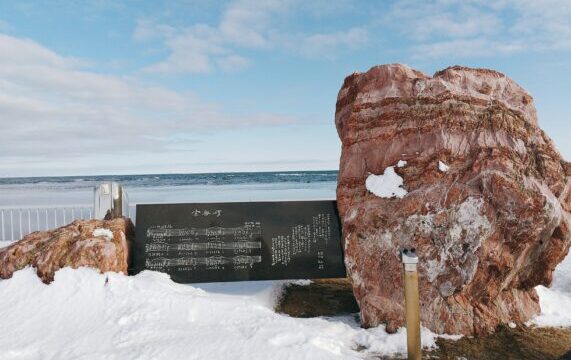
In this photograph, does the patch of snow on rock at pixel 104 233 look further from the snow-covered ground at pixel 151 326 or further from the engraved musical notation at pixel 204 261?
the engraved musical notation at pixel 204 261

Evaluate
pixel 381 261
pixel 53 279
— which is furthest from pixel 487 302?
pixel 53 279

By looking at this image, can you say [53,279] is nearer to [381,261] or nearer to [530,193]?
[381,261]

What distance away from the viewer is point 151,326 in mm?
4164

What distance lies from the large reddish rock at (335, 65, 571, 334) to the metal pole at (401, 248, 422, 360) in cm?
81

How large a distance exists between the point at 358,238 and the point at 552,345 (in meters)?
2.32

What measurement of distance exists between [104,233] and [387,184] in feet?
12.1

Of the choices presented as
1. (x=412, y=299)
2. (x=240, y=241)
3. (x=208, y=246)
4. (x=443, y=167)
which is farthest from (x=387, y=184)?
(x=208, y=246)

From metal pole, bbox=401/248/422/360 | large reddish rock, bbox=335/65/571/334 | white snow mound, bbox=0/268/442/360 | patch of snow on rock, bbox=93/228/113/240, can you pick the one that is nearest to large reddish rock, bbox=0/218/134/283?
patch of snow on rock, bbox=93/228/113/240

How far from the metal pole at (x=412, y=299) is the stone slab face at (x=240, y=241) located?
201 centimetres

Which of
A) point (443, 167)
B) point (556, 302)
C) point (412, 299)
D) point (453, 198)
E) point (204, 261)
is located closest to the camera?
point (412, 299)

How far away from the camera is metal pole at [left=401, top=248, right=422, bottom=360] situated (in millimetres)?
3629

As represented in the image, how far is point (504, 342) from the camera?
4.33 metres

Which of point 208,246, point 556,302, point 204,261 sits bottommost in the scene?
point 556,302

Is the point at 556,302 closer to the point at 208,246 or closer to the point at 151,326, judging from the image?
the point at 208,246
